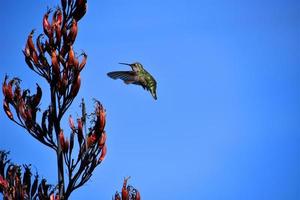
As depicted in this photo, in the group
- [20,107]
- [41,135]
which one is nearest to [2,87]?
[20,107]

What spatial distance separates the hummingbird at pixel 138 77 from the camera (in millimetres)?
10523

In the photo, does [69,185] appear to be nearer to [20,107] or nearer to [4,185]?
[4,185]

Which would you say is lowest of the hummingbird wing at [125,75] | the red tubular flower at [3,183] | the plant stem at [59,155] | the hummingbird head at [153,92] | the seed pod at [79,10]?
the red tubular flower at [3,183]

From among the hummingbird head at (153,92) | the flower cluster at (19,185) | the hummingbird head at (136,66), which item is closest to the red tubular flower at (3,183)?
the flower cluster at (19,185)

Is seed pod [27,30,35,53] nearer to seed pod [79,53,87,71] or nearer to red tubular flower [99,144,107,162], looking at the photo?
seed pod [79,53,87,71]

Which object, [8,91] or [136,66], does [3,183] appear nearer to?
[8,91]

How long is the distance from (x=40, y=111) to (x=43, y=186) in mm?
1051

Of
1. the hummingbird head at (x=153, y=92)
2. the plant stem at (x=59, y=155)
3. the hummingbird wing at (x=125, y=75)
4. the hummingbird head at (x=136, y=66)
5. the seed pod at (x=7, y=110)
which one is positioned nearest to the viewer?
the plant stem at (x=59, y=155)

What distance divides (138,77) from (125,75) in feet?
1.90

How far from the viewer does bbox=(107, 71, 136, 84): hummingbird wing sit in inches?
405

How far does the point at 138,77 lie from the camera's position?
36.7 feet

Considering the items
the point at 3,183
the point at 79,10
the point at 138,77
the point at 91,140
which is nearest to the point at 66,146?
the point at 91,140

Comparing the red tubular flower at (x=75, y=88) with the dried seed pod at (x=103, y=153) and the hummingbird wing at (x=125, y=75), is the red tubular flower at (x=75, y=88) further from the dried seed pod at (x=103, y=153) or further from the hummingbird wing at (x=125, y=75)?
the hummingbird wing at (x=125, y=75)

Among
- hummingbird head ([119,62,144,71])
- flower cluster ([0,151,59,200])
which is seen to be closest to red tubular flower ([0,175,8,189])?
flower cluster ([0,151,59,200])
